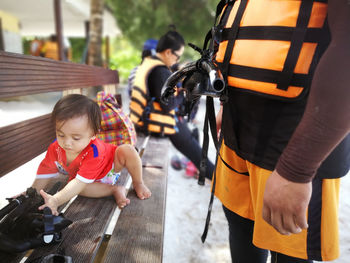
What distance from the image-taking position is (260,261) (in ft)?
4.17

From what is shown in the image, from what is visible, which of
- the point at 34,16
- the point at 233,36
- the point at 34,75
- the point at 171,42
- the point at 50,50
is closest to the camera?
the point at 233,36

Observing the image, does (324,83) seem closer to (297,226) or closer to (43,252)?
(297,226)

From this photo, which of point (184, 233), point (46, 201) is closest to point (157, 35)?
point (184, 233)

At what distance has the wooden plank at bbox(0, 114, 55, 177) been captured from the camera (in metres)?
1.24

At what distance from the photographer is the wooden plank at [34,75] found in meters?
1.15

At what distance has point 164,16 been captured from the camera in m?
9.78

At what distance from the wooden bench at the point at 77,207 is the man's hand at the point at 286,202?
543 millimetres

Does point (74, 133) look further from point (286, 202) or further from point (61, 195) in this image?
point (286, 202)

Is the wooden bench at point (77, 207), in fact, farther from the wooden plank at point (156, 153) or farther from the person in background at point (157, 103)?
the person in background at point (157, 103)

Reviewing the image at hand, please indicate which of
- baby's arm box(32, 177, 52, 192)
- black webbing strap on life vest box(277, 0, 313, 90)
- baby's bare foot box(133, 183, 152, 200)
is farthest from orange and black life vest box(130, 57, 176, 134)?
black webbing strap on life vest box(277, 0, 313, 90)

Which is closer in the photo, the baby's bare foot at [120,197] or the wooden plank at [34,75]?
the wooden plank at [34,75]

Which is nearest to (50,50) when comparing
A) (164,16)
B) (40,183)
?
(164,16)

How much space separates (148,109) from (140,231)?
1.83 metres

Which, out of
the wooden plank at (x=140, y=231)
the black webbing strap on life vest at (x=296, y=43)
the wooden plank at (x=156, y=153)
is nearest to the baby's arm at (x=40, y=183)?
the wooden plank at (x=140, y=231)
